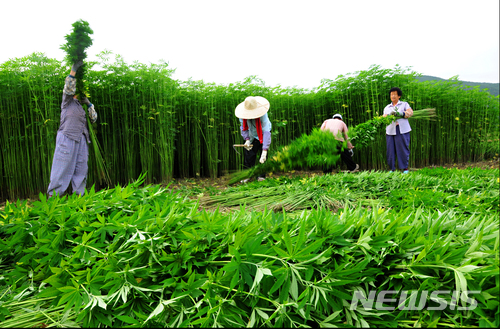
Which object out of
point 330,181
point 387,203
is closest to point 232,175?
point 330,181

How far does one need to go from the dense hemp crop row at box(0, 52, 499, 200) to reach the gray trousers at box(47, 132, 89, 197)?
0.97 meters

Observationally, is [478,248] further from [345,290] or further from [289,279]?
[289,279]

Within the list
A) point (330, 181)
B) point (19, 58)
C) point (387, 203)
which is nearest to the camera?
point (387, 203)

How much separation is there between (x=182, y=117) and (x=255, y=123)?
197cm

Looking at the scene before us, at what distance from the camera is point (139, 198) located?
1.29m

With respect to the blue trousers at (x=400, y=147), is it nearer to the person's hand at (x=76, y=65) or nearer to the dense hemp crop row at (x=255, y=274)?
the dense hemp crop row at (x=255, y=274)

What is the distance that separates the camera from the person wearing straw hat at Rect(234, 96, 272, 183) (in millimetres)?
4113

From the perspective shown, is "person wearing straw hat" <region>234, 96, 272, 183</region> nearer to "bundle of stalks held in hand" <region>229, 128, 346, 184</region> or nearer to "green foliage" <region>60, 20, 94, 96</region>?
"bundle of stalks held in hand" <region>229, 128, 346, 184</region>

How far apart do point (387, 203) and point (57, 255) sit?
2427 mm

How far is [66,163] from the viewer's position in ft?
10.5

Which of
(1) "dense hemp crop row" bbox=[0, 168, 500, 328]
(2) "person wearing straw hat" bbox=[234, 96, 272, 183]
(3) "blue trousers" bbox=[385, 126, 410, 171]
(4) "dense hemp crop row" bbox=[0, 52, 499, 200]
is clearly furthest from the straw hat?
(1) "dense hemp crop row" bbox=[0, 168, 500, 328]

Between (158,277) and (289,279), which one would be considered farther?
(158,277)

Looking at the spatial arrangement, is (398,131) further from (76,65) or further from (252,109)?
(76,65)

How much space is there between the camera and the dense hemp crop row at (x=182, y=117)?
4.03 metres
